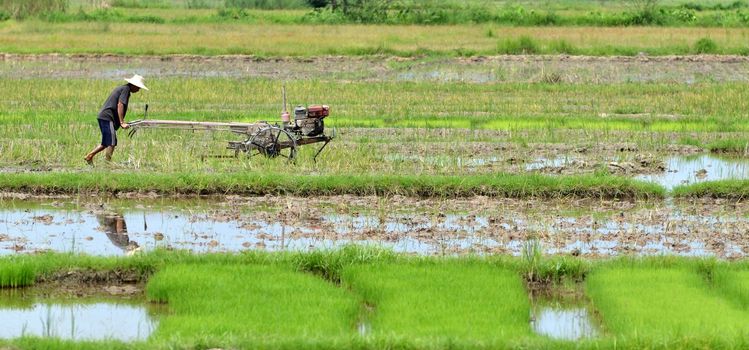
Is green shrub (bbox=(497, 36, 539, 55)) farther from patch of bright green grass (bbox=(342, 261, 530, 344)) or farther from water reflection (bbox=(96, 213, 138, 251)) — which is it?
patch of bright green grass (bbox=(342, 261, 530, 344))

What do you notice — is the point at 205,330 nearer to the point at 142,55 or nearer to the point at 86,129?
the point at 86,129

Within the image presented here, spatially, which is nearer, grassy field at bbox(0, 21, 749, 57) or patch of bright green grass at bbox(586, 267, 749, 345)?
patch of bright green grass at bbox(586, 267, 749, 345)

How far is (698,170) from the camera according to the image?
1227cm

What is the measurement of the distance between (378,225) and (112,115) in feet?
11.1

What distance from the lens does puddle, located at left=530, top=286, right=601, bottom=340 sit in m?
6.86

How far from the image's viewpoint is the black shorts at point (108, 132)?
11617 mm

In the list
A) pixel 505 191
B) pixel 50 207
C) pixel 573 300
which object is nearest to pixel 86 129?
pixel 50 207

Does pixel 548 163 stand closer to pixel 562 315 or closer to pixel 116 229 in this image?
pixel 116 229

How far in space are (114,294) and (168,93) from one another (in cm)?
1175

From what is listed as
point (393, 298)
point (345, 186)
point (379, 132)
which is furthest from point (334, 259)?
point (379, 132)

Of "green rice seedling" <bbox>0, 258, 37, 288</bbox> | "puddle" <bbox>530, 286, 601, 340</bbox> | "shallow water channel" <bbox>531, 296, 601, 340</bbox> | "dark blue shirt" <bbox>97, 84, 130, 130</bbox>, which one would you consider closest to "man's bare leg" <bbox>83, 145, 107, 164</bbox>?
"dark blue shirt" <bbox>97, 84, 130, 130</bbox>

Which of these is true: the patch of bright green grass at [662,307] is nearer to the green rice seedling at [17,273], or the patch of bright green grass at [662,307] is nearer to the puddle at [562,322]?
the puddle at [562,322]

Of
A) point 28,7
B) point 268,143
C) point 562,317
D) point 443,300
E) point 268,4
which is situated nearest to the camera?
point 443,300

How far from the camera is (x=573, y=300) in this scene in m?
7.61
